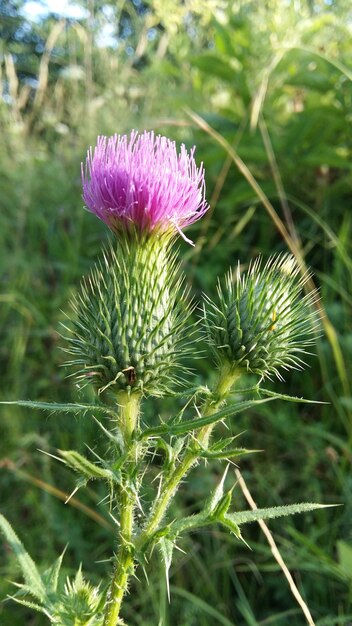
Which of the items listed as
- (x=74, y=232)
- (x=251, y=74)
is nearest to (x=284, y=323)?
(x=251, y=74)

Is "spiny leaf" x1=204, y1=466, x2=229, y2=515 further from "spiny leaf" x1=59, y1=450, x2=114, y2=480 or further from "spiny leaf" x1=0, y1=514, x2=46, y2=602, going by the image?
"spiny leaf" x1=0, y1=514, x2=46, y2=602

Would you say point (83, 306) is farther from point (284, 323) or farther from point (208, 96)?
point (208, 96)

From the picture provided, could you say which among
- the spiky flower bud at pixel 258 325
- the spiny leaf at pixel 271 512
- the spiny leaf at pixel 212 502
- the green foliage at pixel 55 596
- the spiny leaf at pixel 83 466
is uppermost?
the spiky flower bud at pixel 258 325

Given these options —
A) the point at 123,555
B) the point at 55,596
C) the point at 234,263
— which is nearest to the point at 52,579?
the point at 55,596

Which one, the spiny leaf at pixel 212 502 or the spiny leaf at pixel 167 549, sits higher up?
the spiny leaf at pixel 212 502

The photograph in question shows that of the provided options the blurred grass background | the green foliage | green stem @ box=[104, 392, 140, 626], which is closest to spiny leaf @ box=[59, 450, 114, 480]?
green stem @ box=[104, 392, 140, 626]

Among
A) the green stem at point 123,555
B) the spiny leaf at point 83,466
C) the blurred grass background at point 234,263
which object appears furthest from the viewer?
the blurred grass background at point 234,263

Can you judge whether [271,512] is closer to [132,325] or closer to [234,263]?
[132,325]

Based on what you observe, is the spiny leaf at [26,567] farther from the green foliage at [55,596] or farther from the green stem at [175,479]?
the green stem at [175,479]

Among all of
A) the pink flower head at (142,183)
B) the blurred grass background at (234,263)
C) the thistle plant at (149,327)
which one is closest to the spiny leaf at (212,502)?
the thistle plant at (149,327)
